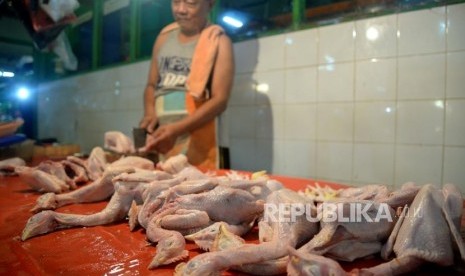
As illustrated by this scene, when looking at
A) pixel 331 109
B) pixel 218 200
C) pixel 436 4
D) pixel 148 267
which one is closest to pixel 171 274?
pixel 148 267

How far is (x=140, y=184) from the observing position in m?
1.29

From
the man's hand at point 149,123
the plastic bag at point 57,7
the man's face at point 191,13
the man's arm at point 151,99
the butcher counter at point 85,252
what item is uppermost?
the man's face at point 191,13

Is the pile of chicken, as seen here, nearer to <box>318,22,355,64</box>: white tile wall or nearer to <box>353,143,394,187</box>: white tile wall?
<box>353,143,394,187</box>: white tile wall

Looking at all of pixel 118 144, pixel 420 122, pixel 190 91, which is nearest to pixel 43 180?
pixel 118 144

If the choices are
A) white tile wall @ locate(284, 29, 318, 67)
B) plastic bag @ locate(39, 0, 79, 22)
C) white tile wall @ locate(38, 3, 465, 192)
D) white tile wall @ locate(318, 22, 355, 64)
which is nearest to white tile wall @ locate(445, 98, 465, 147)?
white tile wall @ locate(38, 3, 465, 192)

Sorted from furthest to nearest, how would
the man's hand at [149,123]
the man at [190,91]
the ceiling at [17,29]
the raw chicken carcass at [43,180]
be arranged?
the ceiling at [17,29]
the man's hand at [149,123]
the man at [190,91]
the raw chicken carcass at [43,180]

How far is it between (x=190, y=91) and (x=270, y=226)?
1897 mm

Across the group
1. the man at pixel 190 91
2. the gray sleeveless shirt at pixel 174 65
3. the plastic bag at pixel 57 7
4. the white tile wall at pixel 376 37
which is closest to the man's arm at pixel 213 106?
the man at pixel 190 91

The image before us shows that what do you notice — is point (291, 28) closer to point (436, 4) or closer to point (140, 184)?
point (436, 4)

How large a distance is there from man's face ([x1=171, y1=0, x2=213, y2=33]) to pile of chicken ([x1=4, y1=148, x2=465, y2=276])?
2.00 m

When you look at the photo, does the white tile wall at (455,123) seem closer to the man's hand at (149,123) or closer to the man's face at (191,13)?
the man's face at (191,13)

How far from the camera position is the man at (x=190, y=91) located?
2646mm

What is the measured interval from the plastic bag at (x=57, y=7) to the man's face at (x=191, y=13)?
0.87m

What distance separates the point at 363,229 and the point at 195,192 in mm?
590
